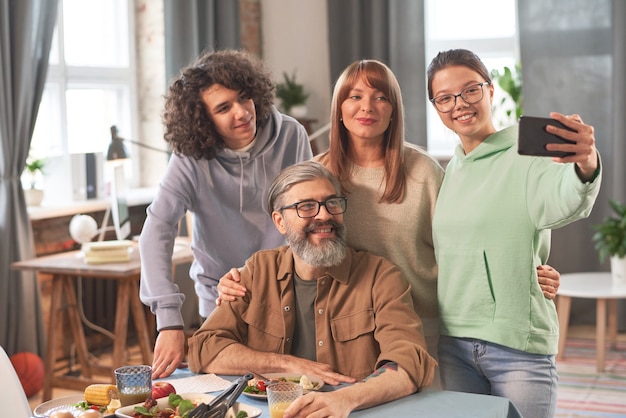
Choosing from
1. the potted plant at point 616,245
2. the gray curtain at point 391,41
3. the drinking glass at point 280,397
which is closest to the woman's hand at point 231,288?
the drinking glass at point 280,397

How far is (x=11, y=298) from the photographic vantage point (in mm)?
4426

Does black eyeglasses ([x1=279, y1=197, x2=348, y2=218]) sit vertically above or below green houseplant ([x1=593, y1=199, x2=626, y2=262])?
above

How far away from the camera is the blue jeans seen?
2207 mm

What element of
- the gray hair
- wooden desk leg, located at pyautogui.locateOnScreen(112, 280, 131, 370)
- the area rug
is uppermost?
the gray hair

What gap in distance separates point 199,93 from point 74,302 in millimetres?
2201

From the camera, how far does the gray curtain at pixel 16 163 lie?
14.4 feet

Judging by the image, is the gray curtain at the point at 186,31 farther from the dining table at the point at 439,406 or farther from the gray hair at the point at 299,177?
the dining table at the point at 439,406

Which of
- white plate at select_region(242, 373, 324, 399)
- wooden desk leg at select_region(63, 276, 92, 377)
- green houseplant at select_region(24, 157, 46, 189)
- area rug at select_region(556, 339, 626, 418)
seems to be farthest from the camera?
green houseplant at select_region(24, 157, 46, 189)

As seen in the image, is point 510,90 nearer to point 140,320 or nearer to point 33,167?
point 140,320

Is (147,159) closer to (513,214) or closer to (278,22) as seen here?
(278,22)

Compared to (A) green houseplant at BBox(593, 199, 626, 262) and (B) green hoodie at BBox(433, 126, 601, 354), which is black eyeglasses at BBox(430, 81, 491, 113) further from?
(A) green houseplant at BBox(593, 199, 626, 262)

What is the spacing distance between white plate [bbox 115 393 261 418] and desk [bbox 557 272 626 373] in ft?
9.92

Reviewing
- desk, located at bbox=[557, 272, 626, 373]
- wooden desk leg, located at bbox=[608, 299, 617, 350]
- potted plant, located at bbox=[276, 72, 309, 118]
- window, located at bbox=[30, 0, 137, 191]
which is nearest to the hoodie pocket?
desk, located at bbox=[557, 272, 626, 373]

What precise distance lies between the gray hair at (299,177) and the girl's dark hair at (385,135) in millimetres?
89
